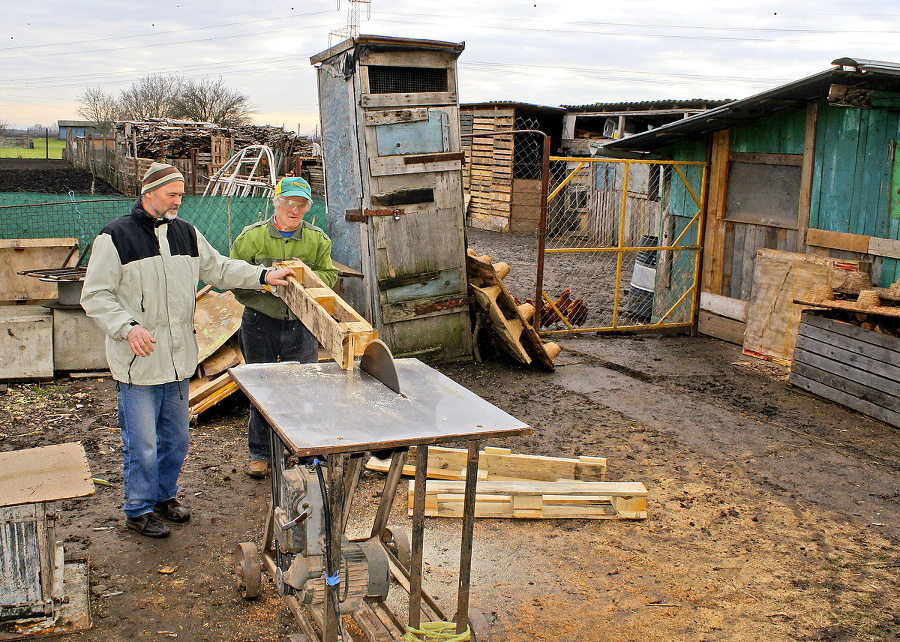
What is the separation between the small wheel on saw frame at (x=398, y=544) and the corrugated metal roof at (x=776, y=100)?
5647 mm

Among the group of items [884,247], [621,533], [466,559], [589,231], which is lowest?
[621,533]

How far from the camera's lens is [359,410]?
3100 millimetres

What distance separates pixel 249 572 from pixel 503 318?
182 inches

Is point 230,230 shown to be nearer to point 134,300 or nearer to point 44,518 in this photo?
point 134,300

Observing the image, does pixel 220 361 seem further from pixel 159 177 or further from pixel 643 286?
pixel 643 286

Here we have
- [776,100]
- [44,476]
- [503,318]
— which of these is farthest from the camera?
[776,100]

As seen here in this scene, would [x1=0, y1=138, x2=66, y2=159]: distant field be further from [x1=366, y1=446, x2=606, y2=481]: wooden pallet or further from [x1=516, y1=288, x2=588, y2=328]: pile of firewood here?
[x1=366, y1=446, x2=606, y2=481]: wooden pallet

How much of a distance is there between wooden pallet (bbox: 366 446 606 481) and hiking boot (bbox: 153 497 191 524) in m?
1.58

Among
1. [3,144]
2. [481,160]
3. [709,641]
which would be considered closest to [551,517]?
[709,641]

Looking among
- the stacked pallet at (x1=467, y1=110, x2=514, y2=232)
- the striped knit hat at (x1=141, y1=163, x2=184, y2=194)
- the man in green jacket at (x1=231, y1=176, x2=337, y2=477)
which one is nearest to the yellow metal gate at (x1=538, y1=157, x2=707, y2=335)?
the man in green jacket at (x1=231, y1=176, x2=337, y2=477)

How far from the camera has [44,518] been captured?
3.41 metres

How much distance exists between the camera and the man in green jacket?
4754 millimetres

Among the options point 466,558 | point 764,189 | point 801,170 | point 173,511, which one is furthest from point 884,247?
point 173,511

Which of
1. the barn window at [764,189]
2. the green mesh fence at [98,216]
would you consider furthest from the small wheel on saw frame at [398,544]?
the barn window at [764,189]
